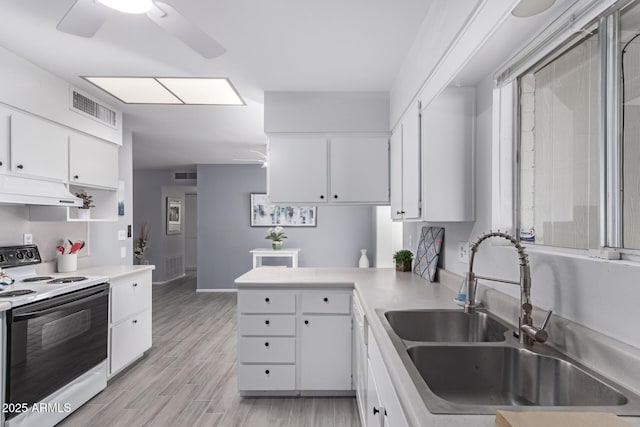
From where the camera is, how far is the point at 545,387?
1.15 m

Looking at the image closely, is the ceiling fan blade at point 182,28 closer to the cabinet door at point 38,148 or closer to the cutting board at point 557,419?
the cabinet door at point 38,148

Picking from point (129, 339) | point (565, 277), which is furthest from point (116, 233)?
point (565, 277)

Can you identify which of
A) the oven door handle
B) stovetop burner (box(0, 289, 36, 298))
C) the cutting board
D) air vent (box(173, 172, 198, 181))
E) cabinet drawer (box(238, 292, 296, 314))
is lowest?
cabinet drawer (box(238, 292, 296, 314))

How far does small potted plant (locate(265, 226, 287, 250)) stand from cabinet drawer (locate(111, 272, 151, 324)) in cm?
296

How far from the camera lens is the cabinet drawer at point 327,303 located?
8.80 feet

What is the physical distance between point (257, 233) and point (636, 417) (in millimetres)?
6389

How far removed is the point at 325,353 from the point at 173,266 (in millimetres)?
6579

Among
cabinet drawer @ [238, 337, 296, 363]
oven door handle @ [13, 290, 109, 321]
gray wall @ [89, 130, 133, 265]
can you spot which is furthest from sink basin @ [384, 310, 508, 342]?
gray wall @ [89, 130, 133, 265]

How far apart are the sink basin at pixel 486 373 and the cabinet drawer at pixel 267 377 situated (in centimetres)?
164

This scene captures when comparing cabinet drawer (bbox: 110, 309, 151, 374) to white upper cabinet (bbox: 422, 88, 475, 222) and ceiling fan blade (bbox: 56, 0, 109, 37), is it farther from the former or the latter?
white upper cabinet (bbox: 422, 88, 475, 222)

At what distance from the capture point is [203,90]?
126 inches

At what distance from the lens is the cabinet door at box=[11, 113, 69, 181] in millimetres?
2482

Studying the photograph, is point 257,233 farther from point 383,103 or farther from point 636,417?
point 636,417

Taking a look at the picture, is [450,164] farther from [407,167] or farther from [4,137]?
[4,137]
